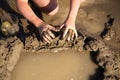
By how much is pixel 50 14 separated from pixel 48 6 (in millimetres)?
95

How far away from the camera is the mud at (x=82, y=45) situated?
2.75 m

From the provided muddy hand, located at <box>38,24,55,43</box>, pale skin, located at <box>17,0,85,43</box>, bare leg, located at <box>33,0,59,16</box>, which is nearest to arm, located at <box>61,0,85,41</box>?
pale skin, located at <box>17,0,85,43</box>

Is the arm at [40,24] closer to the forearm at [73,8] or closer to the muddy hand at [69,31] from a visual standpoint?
the muddy hand at [69,31]

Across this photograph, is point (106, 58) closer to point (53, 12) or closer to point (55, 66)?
point (55, 66)

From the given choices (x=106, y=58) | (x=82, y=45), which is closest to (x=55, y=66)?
(x=82, y=45)

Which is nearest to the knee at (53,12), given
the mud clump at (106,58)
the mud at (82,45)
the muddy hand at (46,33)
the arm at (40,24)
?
the mud at (82,45)

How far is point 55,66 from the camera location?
9.23 ft

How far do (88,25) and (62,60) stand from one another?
586 mm

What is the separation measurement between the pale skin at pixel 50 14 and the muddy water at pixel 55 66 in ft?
0.60

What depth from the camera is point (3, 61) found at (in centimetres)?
281

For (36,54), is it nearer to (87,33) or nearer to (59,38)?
(59,38)

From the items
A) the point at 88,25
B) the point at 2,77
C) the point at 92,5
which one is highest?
the point at 92,5

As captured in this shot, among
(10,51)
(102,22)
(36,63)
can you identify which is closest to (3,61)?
(10,51)

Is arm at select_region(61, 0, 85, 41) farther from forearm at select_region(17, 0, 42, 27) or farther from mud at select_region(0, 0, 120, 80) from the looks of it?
forearm at select_region(17, 0, 42, 27)
